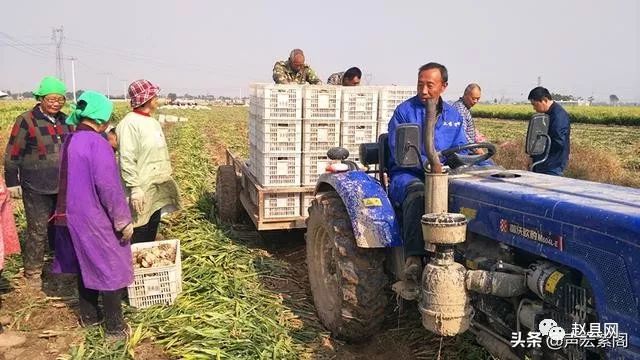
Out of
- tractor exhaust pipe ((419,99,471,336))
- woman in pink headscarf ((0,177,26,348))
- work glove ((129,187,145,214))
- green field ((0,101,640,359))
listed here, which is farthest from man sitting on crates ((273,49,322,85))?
tractor exhaust pipe ((419,99,471,336))

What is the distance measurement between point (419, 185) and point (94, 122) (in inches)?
98.5

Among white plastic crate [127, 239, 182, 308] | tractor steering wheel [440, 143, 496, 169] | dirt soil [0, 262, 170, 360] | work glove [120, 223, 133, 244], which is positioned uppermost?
tractor steering wheel [440, 143, 496, 169]

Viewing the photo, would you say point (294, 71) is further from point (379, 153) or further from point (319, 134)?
point (379, 153)

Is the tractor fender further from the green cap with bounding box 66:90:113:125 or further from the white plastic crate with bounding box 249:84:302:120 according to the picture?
the green cap with bounding box 66:90:113:125

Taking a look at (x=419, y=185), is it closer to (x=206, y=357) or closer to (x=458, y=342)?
(x=458, y=342)

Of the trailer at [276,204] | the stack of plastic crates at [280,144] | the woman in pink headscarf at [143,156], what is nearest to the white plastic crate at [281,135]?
the stack of plastic crates at [280,144]

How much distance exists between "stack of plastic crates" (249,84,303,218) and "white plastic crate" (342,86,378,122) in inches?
20.0

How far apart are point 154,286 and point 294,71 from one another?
4.15 metres

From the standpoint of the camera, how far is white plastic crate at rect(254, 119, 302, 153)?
18.7ft

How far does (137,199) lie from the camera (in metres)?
4.86

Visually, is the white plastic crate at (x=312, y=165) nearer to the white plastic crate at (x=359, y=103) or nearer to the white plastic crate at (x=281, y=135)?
the white plastic crate at (x=281, y=135)

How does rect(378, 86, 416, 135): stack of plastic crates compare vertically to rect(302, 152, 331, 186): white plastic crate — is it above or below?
above

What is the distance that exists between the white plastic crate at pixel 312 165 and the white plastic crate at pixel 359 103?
483 millimetres

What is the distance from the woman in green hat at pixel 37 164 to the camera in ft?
17.8
